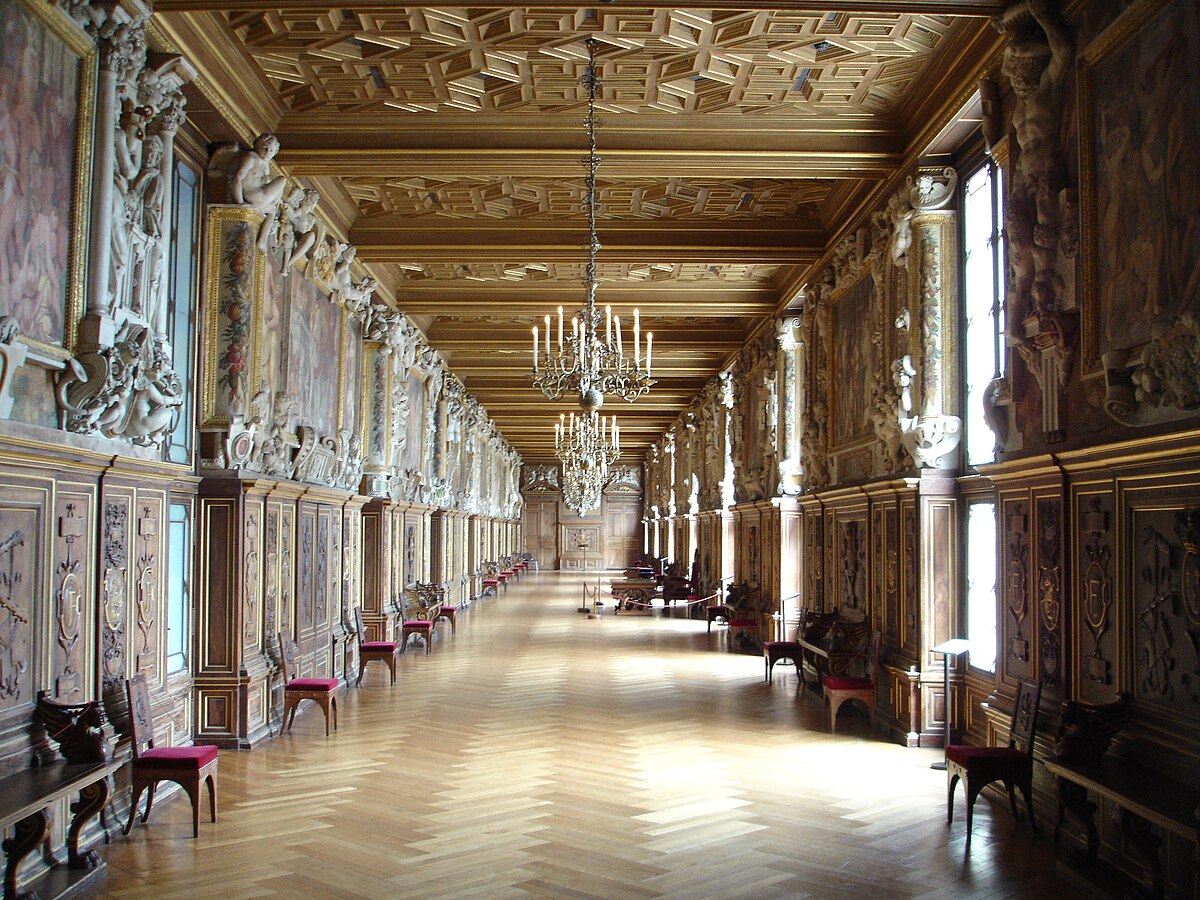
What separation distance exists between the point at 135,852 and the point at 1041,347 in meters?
6.50

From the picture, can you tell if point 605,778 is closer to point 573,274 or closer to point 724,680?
point 724,680

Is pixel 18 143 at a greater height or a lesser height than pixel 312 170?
lesser

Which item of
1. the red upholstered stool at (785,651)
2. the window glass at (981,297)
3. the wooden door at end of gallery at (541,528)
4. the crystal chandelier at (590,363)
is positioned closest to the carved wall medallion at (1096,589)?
the window glass at (981,297)

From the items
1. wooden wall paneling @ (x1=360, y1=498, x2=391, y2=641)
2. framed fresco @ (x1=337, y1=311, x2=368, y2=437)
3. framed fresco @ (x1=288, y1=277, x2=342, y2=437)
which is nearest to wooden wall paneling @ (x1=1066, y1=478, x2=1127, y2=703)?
framed fresco @ (x1=288, y1=277, x2=342, y2=437)

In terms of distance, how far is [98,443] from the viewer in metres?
5.89

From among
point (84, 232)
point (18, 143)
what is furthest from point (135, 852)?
point (18, 143)

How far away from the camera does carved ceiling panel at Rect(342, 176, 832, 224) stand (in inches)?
415

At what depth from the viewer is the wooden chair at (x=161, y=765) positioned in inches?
233

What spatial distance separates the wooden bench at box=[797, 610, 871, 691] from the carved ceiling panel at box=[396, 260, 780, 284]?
5560 millimetres

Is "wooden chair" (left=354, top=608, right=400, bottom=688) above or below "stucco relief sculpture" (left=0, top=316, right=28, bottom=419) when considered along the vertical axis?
below

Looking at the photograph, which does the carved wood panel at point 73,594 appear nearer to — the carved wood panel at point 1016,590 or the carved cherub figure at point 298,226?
the carved cherub figure at point 298,226

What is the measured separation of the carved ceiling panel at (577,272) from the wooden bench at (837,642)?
5.56 metres

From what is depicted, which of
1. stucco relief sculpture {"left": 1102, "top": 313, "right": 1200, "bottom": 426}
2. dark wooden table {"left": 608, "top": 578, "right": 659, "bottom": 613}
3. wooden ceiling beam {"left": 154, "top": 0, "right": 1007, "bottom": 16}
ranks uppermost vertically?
wooden ceiling beam {"left": 154, "top": 0, "right": 1007, "bottom": 16}

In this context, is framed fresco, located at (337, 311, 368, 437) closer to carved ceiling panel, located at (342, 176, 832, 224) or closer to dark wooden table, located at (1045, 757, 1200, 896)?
carved ceiling panel, located at (342, 176, 832, 224)
